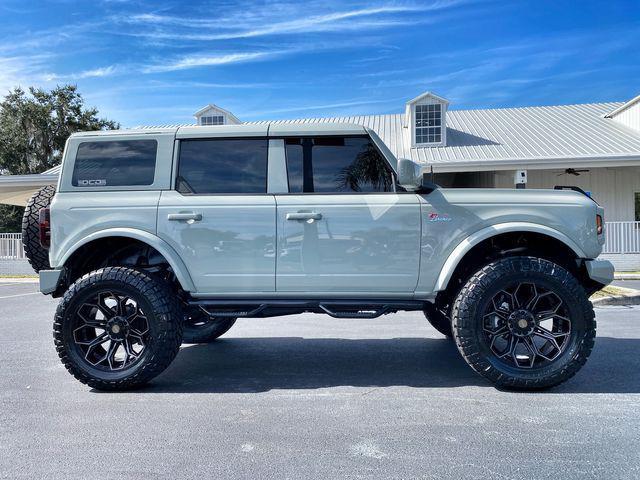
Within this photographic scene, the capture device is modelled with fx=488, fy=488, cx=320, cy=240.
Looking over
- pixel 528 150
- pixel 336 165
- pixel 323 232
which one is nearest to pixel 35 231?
pixel 323 232

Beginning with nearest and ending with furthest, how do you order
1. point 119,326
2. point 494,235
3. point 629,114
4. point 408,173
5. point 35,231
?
point 408,173 → point 494,235 → point 119,326 → point 35,231 → point 629,114

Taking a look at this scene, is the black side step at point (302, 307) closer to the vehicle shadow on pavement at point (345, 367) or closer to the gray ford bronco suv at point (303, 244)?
the gray ford bronco suv at point (303, 244)

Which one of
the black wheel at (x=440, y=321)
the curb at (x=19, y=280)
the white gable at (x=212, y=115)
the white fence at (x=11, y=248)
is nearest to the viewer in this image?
the black wheel at (x=440, y=321)

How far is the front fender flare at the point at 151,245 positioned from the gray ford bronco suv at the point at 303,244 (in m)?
0.01

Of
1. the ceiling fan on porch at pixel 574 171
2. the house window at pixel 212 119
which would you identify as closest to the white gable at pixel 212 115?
the house window at pixel 212 119

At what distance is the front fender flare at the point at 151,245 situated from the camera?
4.12m

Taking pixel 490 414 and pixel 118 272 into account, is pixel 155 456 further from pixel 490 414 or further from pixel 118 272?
pixel 490 414

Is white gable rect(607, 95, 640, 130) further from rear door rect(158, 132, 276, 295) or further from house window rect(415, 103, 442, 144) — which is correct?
rear door rect(158, 132, 276, 295)

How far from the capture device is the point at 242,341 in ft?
19.9

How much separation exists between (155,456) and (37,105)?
38.5 metres

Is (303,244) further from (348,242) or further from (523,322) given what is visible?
(523,322)

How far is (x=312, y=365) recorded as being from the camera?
4887 mm

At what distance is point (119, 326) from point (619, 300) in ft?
27.4

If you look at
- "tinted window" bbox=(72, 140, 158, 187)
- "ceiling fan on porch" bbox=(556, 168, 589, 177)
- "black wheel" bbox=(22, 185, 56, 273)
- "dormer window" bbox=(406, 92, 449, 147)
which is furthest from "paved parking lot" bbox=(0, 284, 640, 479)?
"dormer window" bbox=(406, 92, 449, 147)
